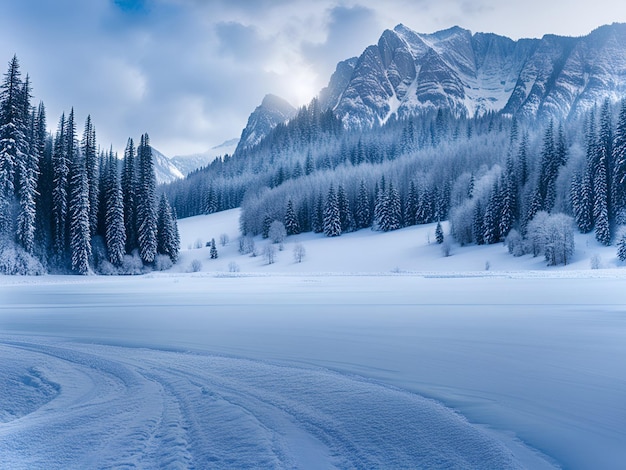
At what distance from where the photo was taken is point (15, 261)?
130 feet

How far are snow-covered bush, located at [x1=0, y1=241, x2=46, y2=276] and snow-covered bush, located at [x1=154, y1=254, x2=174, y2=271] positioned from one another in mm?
18956

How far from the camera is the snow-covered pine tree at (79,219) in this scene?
46.5m

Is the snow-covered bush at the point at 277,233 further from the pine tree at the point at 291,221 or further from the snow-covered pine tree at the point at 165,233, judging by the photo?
the snow-covered pine tree at the point at 165,233

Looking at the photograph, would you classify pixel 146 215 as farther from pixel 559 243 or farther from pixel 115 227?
pixel 559 243

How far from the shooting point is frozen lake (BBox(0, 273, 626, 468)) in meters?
3.51

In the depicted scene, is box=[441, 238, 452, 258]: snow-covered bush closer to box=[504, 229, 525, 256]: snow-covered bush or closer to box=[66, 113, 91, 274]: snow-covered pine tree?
box=[504, 229, 525, 256]: snow-covered bush

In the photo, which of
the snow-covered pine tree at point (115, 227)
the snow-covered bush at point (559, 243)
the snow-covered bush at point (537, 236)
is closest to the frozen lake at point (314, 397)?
the snow-covered pine tree at point (115, 227)

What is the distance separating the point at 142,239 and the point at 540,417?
59975mm

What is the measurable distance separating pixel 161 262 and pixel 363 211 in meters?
50.9

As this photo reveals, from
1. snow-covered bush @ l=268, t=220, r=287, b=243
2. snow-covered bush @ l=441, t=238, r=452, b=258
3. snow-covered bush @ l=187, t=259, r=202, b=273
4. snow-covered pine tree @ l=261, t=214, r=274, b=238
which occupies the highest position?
snow-covered pine tree @ l=261, t=214, r=274, b=238

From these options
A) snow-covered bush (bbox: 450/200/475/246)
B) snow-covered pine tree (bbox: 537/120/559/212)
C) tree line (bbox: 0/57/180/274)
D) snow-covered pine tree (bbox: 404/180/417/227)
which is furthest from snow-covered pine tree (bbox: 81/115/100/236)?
snow-covered pine tree (bbox: 537/120/559/212)

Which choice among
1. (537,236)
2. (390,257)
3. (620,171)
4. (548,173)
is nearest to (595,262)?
(537,236)

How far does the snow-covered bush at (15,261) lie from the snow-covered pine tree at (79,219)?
5.27 m

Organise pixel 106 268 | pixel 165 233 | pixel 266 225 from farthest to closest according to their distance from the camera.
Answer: pixel 266 225 < pixel 165 233 < pixel 106 268
